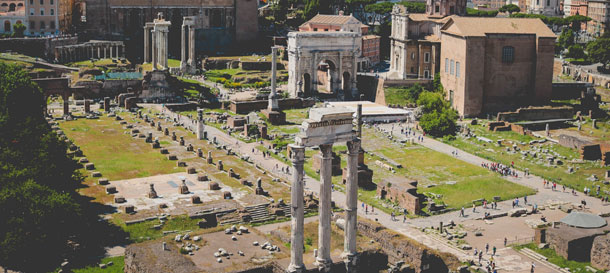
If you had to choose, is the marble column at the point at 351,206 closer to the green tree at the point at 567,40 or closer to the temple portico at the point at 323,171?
the temple portico at the point at 323,171

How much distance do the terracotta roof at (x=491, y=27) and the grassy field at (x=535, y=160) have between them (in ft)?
41.4

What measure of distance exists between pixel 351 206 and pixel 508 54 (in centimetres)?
5788

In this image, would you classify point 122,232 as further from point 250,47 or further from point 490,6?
point 490,6

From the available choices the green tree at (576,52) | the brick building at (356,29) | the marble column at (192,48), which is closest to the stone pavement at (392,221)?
the marble column at (192,48)

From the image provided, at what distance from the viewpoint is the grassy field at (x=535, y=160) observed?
225 ft

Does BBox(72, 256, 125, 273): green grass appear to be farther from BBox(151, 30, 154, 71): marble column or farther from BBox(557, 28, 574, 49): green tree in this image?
BBox(557, 28, 574, 49): green tree

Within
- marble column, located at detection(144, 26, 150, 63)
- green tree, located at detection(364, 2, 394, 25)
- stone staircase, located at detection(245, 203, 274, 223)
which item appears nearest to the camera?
stone staircase, located at detection(245, 203, 274, 223)

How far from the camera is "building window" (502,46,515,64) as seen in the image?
3654 inches

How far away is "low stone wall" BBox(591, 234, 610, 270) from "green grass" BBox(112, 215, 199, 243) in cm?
2453

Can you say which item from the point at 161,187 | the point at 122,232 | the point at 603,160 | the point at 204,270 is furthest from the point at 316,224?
the point at 603,160

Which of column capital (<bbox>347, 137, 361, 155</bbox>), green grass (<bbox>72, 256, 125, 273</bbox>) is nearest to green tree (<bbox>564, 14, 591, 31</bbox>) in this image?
column capital (<bbox>347, 137, 361, 155</bbox>)

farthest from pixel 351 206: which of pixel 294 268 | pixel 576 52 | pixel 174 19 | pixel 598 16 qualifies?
pixel 598 16

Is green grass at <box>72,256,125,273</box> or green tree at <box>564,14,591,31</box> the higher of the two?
green tree at <box>564,14,591,31</box>

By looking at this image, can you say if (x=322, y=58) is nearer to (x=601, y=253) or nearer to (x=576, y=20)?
(x=601, y=253)
